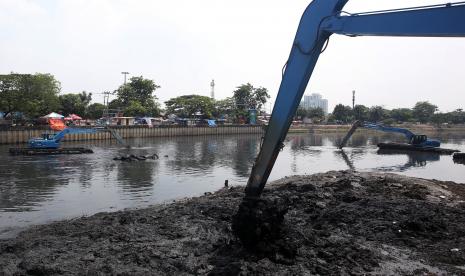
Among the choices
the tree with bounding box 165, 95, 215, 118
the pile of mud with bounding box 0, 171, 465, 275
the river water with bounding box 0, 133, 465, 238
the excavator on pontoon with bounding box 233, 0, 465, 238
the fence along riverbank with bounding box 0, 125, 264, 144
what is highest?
the tree with bounding box 165, 95, 215, 118

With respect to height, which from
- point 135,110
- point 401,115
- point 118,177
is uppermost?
point 135,110

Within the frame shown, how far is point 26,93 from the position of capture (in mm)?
57594

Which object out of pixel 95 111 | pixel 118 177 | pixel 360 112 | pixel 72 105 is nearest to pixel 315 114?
pixel 360 112

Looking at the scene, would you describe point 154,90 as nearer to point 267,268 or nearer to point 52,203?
point 52,203

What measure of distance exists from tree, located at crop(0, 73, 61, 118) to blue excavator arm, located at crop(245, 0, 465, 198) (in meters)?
54.7

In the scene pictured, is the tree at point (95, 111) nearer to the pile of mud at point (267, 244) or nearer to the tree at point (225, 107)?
the tree at point (225, 107)

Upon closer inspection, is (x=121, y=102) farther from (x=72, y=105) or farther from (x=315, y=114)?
(x=315, y=114)

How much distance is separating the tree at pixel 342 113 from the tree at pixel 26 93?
9151cm

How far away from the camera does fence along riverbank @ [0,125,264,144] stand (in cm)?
4972

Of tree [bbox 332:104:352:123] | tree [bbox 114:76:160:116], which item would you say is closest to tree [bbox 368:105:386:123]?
tree [bbox 332:104:352:123]

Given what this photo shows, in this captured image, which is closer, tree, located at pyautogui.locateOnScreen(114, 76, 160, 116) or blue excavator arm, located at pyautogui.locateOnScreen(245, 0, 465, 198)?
blue excavator arm, located at pyautogui.locateOnScreen(245, 0, 465, 198)

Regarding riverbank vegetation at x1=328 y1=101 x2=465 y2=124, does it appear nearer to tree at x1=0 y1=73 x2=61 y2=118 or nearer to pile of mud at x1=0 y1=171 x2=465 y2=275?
tree at x1=0 y1=73 x2=61 y2=118

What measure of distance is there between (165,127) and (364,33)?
67.0m

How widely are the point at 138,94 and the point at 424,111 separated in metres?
104
